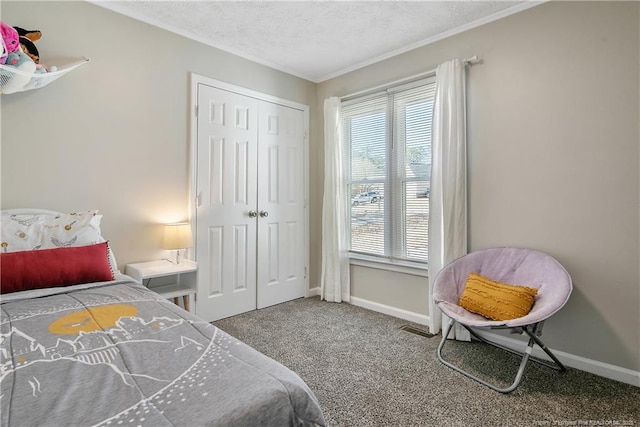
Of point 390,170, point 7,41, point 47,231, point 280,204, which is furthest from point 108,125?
point 390,170

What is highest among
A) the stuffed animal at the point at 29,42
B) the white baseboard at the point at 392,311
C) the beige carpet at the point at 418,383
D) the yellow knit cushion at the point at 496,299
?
the stuffed animal at the point at 29,42

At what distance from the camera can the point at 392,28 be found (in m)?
2.89

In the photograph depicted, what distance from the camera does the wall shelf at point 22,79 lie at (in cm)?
195

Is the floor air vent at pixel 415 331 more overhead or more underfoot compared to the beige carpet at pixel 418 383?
more overhead

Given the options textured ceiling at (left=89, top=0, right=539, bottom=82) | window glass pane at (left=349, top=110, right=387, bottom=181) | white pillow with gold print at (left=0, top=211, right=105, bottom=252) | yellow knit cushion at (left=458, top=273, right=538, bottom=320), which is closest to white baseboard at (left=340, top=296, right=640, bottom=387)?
yellow knit cushion at (left=458, top=273, right=538, bottom=320)

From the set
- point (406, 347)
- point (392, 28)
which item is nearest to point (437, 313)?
point (406, 347)

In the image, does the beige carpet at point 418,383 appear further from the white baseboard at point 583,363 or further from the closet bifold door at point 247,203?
the closet bifold door at point 247,203

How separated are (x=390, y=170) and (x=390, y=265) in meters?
0.96

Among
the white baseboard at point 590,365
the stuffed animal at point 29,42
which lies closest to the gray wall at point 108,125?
the stuffed animal at point 29,42

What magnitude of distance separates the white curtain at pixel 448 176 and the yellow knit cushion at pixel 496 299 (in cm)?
47

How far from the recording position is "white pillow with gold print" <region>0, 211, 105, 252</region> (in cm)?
198

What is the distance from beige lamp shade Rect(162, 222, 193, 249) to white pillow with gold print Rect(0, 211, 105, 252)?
0.53m

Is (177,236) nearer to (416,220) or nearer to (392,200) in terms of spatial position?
(392,200)

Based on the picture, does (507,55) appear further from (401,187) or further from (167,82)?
(167,82)
